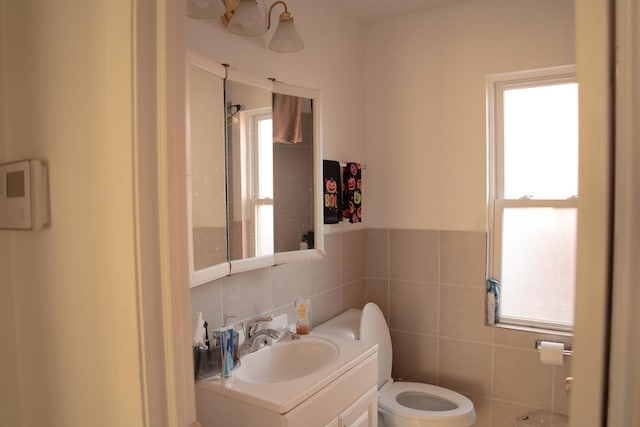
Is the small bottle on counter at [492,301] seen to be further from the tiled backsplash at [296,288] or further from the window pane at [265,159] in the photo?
the window pane at [265,159]

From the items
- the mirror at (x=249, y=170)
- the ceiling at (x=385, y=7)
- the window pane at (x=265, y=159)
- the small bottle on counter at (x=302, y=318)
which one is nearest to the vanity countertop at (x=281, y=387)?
the small bottle on counter at (x=302, y=318)

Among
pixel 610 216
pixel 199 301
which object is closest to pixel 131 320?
pixel 610 216

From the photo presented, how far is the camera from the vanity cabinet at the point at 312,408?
4.32 feet

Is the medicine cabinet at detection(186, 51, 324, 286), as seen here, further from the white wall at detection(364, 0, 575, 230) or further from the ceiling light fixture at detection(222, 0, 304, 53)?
the white wall at detection(364, 0, 575, 230)

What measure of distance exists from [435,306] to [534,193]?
0.88 metres

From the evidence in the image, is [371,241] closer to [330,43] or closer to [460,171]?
[460,171]

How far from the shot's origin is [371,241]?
107 inches

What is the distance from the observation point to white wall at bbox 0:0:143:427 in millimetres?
664

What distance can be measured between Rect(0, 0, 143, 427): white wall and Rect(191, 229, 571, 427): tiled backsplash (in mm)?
1172

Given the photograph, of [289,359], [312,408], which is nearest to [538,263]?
[289,359]

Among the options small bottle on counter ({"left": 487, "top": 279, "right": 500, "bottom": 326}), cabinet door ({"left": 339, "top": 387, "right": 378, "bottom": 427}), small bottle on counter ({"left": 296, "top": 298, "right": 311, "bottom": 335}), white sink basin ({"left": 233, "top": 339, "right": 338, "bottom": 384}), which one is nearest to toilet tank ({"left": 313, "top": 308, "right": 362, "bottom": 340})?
small bottle on counter ({"left": 296, "top": 298, "right": 311, "bottom": 335})

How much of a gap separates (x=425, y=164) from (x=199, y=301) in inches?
63.7

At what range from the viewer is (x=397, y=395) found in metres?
2.24

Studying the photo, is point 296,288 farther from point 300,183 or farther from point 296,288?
point 300,183
